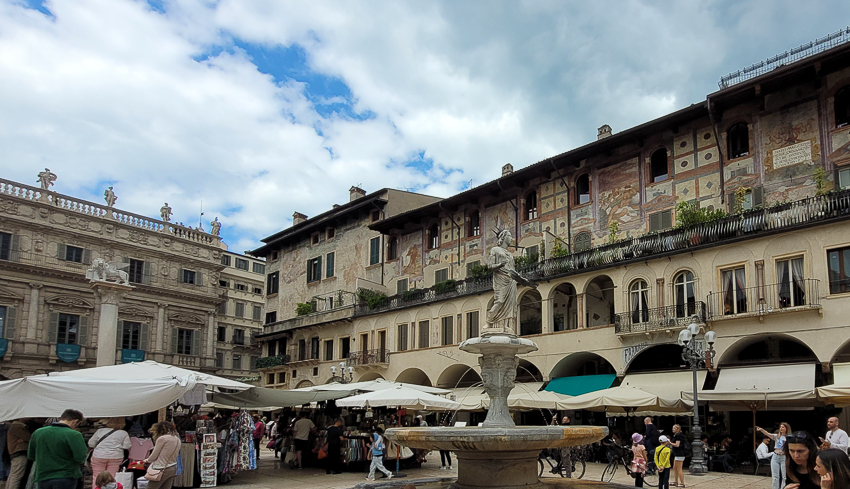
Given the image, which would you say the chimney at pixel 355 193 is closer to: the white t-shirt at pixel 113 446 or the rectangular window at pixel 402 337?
the rectangular window at pixel 402 337

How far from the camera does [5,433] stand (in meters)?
11.5

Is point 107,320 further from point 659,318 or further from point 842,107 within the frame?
point 842,107

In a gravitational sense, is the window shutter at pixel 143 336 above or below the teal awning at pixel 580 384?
above

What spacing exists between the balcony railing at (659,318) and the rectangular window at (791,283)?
246 cm

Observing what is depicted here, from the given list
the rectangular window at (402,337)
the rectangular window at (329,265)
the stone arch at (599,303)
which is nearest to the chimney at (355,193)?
the rectangular window at (329,265)

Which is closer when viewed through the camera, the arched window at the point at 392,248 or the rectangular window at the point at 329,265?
the arched window at the point at 392,248

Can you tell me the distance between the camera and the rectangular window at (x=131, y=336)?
42.3 metres

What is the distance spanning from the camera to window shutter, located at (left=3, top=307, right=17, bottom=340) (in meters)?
36.9

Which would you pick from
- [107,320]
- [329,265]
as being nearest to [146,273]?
[329,265]

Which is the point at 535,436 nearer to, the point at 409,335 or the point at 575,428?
the point at 575,428

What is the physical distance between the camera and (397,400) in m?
18.6

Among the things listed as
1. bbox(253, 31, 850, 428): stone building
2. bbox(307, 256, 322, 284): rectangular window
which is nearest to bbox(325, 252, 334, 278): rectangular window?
bbox(307, 256, 322, 284): rectangular window

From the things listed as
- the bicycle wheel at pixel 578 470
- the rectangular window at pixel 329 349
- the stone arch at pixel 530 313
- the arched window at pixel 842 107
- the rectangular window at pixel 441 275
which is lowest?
the bicycle wheel at pixel 578 470

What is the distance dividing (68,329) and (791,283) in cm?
3769
